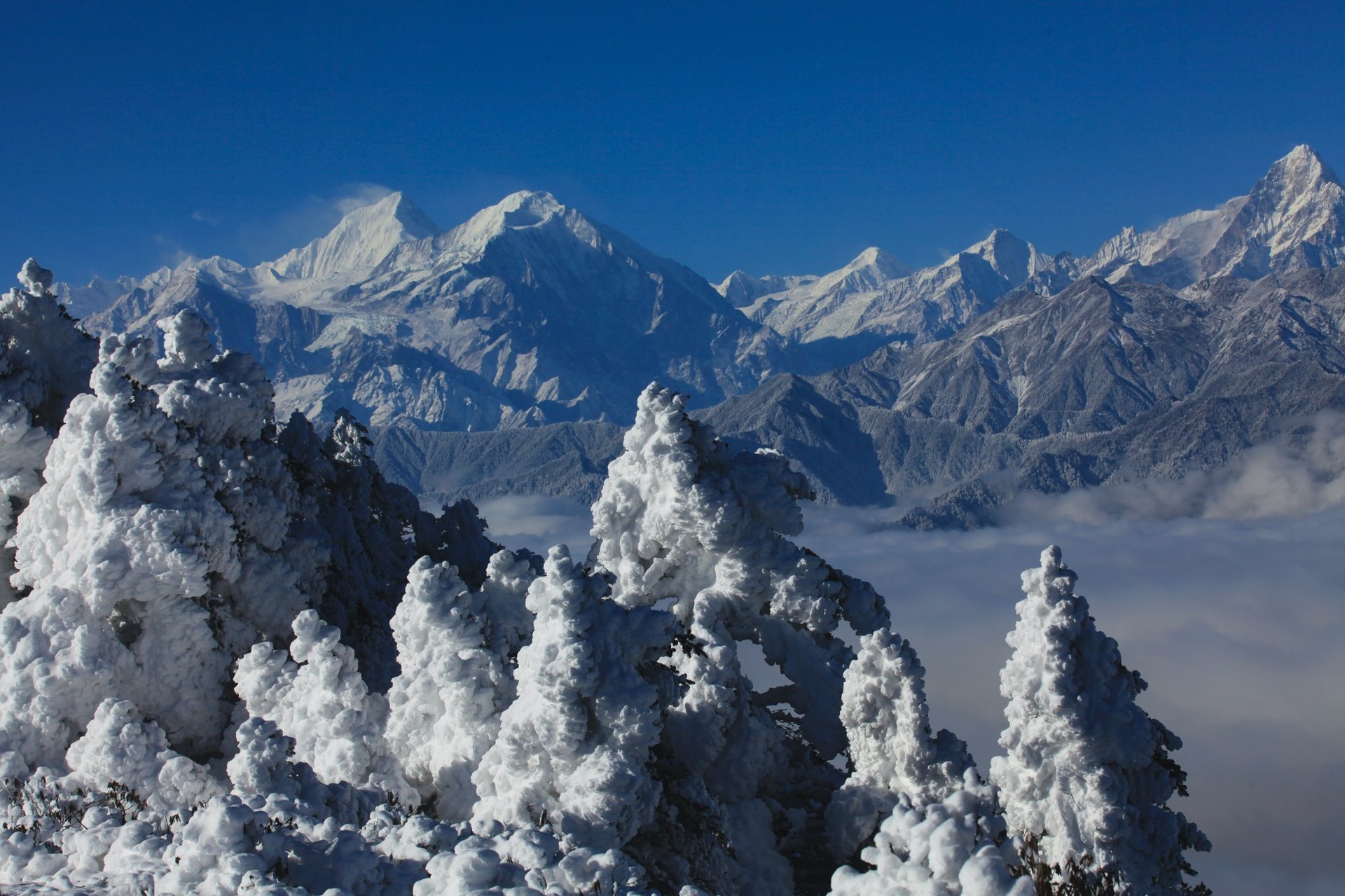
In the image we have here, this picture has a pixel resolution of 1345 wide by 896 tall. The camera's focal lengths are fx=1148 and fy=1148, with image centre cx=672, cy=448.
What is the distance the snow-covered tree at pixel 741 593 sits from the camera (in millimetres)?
21594

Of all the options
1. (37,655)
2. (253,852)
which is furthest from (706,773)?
(37,655)

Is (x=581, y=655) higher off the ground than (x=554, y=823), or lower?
higher

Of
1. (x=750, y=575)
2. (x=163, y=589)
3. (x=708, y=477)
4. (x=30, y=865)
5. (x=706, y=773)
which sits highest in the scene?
(x=708, y=477)

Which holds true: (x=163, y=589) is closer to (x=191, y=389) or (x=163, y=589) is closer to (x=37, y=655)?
(x=37, y=655)

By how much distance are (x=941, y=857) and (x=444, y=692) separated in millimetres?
10474

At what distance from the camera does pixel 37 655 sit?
2120 centimetres

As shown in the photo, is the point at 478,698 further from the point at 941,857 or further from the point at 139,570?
the point at 941,857

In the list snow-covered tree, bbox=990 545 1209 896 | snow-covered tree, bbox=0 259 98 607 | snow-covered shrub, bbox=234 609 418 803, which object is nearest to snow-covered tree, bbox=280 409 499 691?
snow-covered shrub, bbox=234 609 418 803

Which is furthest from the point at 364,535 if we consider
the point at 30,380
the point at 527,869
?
the point at 527,869

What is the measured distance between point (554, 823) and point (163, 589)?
1041cm

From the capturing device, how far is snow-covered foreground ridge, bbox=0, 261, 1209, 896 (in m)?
14.1

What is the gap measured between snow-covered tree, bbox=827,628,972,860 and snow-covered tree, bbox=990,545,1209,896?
276 cm

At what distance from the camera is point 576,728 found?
56.1 ft

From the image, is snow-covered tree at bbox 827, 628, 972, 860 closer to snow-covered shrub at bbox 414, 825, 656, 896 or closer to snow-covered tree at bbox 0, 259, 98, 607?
snow-covered shrub at bbox 414, 825, 656, 896
